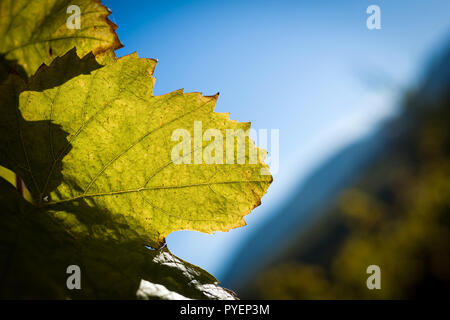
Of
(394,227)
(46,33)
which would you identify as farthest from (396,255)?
(46,33)

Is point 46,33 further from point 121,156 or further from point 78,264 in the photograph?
point 78,264

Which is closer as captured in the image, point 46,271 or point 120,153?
point 46,271

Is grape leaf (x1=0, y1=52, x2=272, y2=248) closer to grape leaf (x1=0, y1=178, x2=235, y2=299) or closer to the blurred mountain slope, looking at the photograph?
grape leaf (x1=0, y1=178, x2=235, y2=299)

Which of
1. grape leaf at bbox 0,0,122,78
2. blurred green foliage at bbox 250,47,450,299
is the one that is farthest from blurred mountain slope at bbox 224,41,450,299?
grape leaf at bbox 0,0,122,78

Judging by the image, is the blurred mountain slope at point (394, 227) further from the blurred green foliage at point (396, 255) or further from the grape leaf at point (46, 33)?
the grape leaf at point (46, 33)

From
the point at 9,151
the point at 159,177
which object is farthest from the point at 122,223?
the point at 9,151
